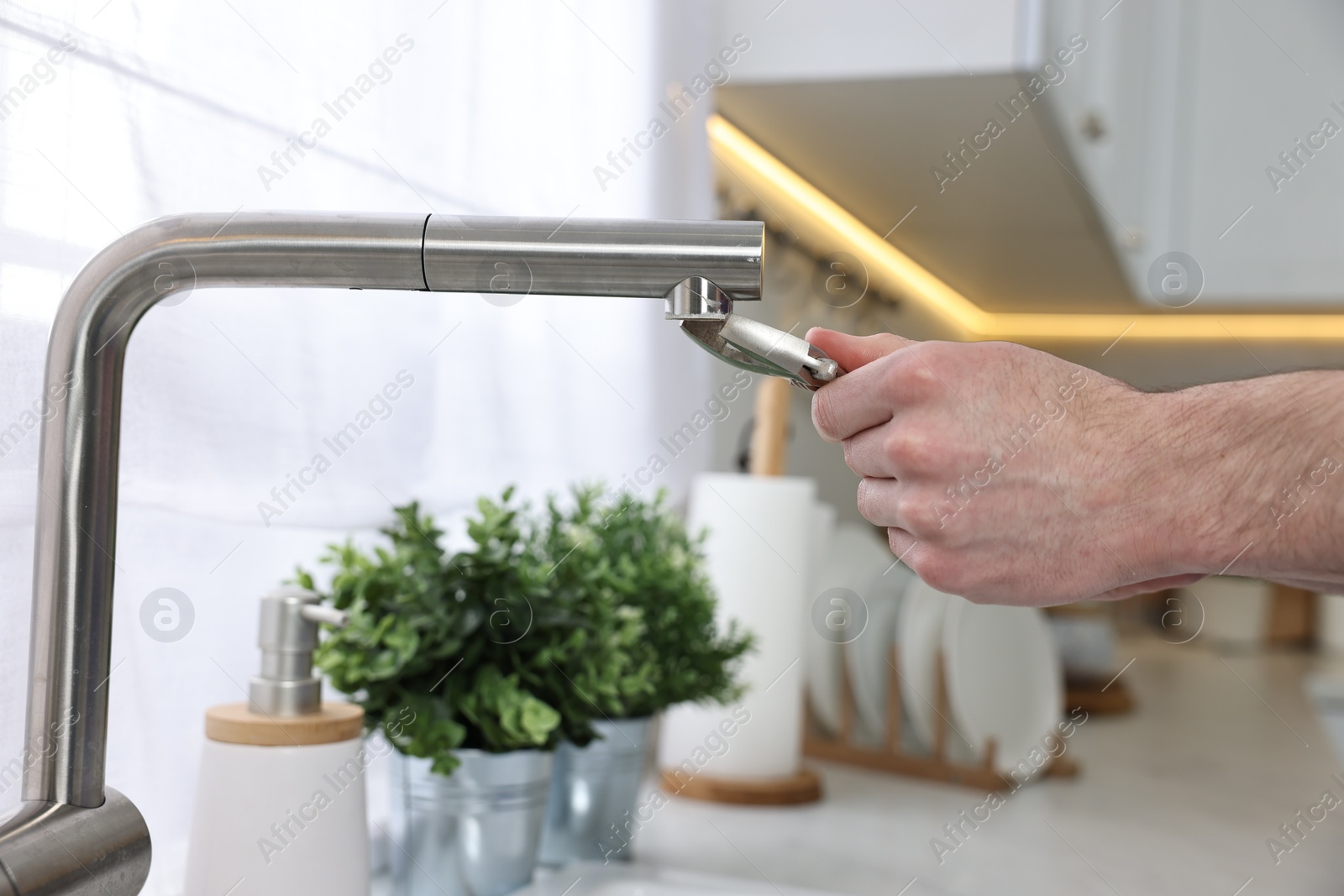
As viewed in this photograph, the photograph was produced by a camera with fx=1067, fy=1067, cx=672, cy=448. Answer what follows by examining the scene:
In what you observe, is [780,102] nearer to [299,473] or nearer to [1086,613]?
[299,473]

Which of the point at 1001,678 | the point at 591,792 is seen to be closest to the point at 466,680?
the point at 591,792

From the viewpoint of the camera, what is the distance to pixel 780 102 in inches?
44.3

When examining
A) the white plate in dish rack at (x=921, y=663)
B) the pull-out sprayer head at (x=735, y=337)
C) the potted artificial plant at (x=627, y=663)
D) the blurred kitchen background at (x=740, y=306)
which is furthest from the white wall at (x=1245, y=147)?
the pull-out sprayer head at (x=735, y=337)

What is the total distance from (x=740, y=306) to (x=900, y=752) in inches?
23.2

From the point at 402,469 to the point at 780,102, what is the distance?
24.6 inches

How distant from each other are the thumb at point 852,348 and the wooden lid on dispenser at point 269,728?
0.88 feet

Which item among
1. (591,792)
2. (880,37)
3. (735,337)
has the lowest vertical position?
(591,792)

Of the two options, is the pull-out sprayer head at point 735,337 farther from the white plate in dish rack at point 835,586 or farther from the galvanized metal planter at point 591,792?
the white plate in dish rack at point 835,586

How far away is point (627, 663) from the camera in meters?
0.70

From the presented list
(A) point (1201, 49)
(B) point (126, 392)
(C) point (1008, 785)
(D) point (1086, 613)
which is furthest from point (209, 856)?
(A) point (1201, 49)

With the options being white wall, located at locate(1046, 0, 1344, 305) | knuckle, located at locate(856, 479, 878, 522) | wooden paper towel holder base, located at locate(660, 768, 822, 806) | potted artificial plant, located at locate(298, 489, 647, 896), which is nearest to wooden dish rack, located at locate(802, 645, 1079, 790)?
wooden paper towel holder base, located at locate(660, 768, 822, 806)

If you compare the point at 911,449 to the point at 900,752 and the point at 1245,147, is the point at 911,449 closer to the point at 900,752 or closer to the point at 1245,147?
the point at 900,752

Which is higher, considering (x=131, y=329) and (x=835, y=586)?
(x=131, y=329)

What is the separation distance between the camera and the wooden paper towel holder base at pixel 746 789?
3.33 ft
